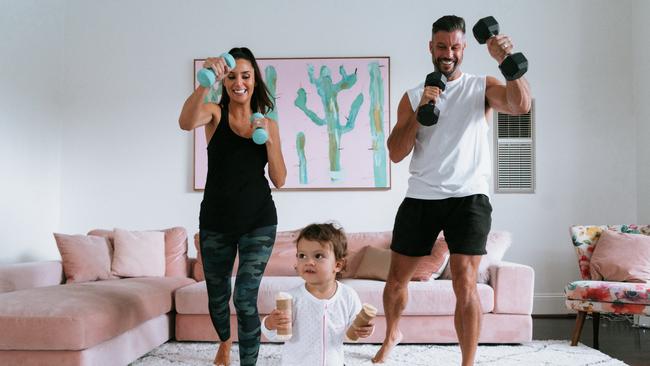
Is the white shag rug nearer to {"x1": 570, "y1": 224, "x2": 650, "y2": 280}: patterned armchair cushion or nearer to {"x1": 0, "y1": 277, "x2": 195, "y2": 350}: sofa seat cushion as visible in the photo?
{"x1": 0, "y1": 277, "x2": 195, "y2": 350}: sofa seat cushion

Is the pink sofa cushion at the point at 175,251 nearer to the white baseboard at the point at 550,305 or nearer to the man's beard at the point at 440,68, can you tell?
the man's beard at the point at 440,68

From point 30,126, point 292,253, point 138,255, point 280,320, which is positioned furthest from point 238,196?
point 30,126

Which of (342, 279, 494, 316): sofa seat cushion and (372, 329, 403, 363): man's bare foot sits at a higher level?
(342, 279, 494, 316): sofa seat cushion

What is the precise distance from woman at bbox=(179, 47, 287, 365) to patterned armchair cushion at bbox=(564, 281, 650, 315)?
85.6 inches

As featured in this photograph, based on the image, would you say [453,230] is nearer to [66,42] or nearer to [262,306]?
[262,306]

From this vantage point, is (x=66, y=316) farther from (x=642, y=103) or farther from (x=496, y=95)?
(x=642, y=103)

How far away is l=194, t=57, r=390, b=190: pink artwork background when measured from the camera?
17.1 feet

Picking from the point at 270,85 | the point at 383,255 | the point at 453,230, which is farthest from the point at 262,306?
the point at 270,85

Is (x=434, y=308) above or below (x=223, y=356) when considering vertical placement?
above

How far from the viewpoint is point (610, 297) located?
3779 millimetres

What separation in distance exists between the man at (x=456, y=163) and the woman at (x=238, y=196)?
0.56 m

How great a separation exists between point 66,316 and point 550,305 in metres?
3.87

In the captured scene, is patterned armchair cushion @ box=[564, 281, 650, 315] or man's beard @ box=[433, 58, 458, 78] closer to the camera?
man's beard @ box=[433, 58, 458, 78]

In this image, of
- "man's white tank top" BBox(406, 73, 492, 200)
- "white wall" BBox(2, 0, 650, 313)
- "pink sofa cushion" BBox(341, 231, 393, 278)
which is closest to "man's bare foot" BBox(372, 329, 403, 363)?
"man's white tank top" BBox(406, 73, 492, 200)
